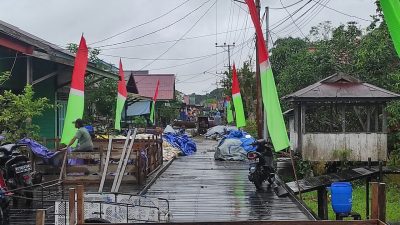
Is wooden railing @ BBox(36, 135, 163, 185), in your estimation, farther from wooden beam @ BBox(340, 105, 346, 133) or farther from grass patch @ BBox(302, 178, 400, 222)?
wooden beam @ BBox(340, 105, 346, 133)

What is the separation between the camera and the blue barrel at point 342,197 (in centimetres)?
870

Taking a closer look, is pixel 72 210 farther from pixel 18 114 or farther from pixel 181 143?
pixel 181 143

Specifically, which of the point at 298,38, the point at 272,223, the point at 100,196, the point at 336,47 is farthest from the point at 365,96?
the point at 298,38

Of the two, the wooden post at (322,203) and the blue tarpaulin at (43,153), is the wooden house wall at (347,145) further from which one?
the blue tarpaulin at (43,153)

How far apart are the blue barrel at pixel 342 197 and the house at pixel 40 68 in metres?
8.75

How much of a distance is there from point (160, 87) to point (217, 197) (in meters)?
37.9

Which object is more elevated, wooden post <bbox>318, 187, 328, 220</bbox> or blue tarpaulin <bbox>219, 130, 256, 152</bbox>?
blue tarpaulin <bbox>219, 130, 256, 152</bbox>

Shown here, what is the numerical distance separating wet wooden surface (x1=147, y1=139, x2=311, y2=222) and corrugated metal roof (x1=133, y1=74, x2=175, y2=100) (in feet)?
99.4

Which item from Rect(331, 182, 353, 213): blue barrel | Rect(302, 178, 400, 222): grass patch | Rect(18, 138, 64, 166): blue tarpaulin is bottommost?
Rect(302, 178, 400, 222): grass patch

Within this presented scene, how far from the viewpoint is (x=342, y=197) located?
8719mm

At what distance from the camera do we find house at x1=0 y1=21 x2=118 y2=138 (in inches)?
543

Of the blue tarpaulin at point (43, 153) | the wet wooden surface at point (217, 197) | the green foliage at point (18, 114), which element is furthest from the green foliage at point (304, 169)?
the green foliage at point (18, 114)

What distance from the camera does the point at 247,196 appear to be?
11234mm

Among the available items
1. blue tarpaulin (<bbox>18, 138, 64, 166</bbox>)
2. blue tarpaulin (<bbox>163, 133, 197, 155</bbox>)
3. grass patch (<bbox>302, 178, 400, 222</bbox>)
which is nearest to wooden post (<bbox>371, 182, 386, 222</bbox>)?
blue tarpaulin (<bbox>18, 138, 64, 166</bbox>)
